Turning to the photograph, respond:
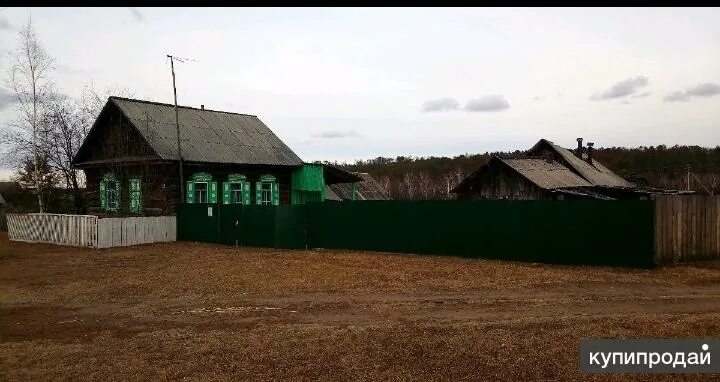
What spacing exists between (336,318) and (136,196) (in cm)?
2033

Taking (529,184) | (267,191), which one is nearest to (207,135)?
(267,191)

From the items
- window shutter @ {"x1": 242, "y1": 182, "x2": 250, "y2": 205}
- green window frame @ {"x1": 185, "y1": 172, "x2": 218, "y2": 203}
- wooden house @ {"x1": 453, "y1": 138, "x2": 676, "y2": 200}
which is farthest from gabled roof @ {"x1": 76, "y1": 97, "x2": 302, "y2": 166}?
wooden house @ {"x1": 453, "y1": 138, "x2": 676, "y2": 200}

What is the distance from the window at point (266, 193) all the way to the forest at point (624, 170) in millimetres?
48149

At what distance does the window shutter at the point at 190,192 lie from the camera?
26.8 metres

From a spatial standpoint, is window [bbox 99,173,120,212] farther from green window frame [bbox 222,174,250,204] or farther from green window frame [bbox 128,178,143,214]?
green window frame [bbox 222,174,250,204]

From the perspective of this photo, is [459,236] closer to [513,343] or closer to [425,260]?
[425,260]

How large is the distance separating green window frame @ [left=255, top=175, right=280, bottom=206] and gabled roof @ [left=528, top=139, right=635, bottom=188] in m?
19.7

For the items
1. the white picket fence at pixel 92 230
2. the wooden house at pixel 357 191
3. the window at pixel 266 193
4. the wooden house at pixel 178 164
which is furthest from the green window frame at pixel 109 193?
the wooden house at pixel 357 191

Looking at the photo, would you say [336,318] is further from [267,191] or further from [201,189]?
[267,191]

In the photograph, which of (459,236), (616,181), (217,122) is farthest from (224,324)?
(616,181)

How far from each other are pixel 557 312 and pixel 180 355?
601 centimetres

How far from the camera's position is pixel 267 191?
1211 inches

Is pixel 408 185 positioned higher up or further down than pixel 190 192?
higher up

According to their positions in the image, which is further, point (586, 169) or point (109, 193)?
point (586, 169)
